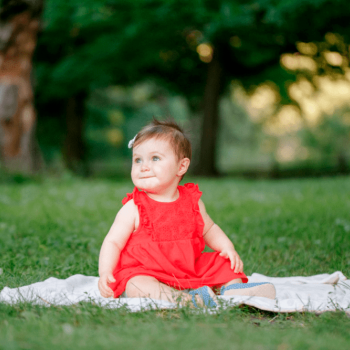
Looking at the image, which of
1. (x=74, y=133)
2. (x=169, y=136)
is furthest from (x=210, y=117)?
(x=169, y=136)

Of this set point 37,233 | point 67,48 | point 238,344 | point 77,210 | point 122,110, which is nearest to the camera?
point 238,344

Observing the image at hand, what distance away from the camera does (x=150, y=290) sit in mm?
2543

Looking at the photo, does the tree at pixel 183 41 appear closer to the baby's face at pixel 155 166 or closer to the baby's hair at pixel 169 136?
the baby's hair at pixel 169 136

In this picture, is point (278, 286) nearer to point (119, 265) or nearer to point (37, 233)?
point (119, 265)

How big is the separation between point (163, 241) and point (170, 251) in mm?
75

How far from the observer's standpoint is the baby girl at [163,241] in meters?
2.62

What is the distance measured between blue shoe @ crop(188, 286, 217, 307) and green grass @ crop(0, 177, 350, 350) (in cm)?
14

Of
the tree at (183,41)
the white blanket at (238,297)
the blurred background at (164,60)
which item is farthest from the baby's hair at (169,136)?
the tree at (183,41)

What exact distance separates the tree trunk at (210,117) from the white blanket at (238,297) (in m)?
11.7

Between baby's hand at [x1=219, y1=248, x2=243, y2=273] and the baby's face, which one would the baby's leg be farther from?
the baby's face

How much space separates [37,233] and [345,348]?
11.0 feet

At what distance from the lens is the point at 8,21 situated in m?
10.1

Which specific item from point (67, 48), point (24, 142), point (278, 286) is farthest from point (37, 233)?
point (67, 48)

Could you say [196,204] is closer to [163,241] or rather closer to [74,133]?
[163,241]
